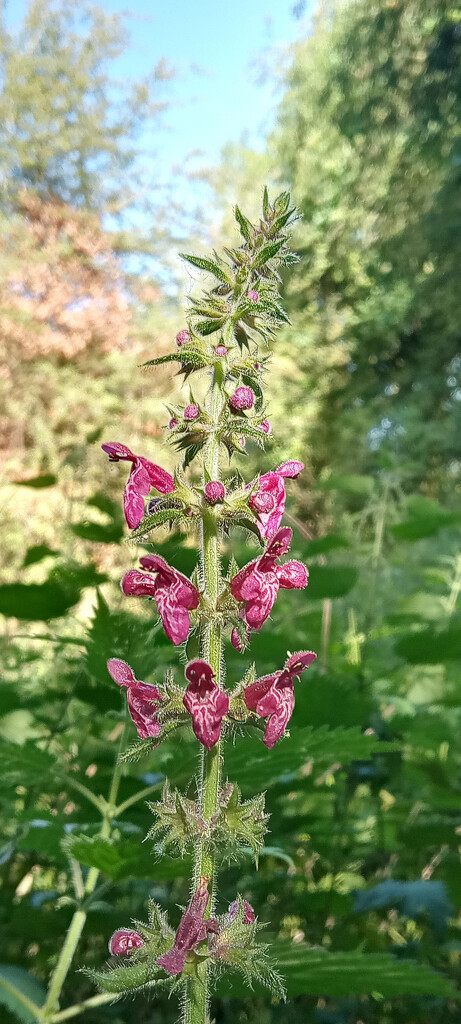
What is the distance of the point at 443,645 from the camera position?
173cm

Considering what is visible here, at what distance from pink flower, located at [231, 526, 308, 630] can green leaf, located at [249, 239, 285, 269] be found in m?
0.36

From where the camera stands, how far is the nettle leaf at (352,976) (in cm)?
95

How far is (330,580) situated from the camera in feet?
6.25

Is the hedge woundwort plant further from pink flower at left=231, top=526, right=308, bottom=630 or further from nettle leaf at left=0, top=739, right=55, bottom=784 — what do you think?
nettle leaf at left=0, top=739, right=55, bottom=784

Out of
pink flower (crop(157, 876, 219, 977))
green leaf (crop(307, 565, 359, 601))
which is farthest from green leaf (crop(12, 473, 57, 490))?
pink flower (crop(157, 876, 219, 977))

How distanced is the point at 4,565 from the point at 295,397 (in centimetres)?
649

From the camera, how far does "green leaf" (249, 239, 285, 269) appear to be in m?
0.88

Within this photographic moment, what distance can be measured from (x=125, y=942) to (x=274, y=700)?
1.07 feet

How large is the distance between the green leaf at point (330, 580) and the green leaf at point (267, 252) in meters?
1.07

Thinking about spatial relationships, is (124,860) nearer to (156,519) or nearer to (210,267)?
(156,519)

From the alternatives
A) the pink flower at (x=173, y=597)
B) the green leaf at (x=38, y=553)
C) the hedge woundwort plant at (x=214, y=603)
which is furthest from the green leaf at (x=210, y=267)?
the green leaf at (x=38, y=553)

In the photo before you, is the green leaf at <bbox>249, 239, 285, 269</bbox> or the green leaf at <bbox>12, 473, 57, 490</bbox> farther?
the green leaf at <bbox>12, 473, 57, 490</bbox>

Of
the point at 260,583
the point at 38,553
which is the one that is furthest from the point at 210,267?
the point at 38,553

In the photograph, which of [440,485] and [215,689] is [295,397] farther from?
[215,689]
